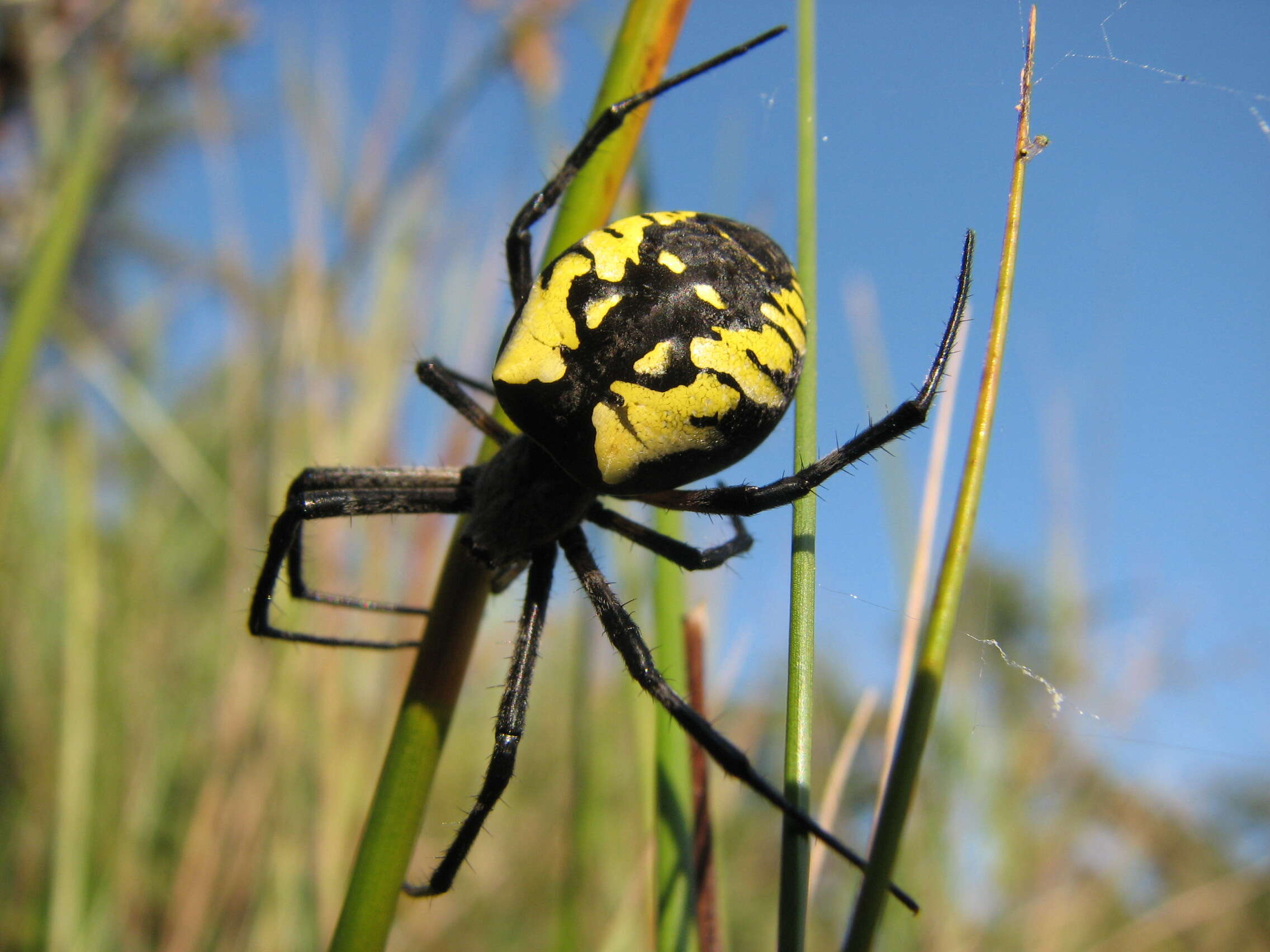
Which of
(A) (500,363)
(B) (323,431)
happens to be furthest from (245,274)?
(A) (500,363)

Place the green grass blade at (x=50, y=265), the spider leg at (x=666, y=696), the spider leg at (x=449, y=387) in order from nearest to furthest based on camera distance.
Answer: the spider leg at (x=666, y=696) < the green grass blade at (x=50, y=265) < the spider leg at (x=449, y=387)

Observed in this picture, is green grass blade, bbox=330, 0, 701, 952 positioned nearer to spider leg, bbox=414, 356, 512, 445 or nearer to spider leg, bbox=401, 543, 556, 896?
spider leg, bbox=401, 543, 556, 896

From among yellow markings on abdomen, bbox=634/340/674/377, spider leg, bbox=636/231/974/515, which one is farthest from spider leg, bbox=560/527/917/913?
yellow markings on abdomen, bbox=634/340/674/377

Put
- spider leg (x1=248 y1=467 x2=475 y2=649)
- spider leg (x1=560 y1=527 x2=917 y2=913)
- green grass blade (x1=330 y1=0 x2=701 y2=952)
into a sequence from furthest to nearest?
spider leg (x1=248 y1=467 x2=475 y2=649), spider leg (x1=560 y1=527 x2=917 y2=913), green grass blade (x1=330 y1=0 x2=701 y2=952)

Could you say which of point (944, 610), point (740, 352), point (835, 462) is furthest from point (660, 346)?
point (944, 610)

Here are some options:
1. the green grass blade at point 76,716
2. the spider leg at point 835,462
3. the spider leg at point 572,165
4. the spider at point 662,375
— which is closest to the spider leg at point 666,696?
the spider at point 662,375

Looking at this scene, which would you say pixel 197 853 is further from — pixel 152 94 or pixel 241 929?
pixel 152 94

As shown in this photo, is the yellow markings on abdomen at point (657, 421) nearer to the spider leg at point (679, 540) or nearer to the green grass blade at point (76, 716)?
the spider leg at point (679, 540)
